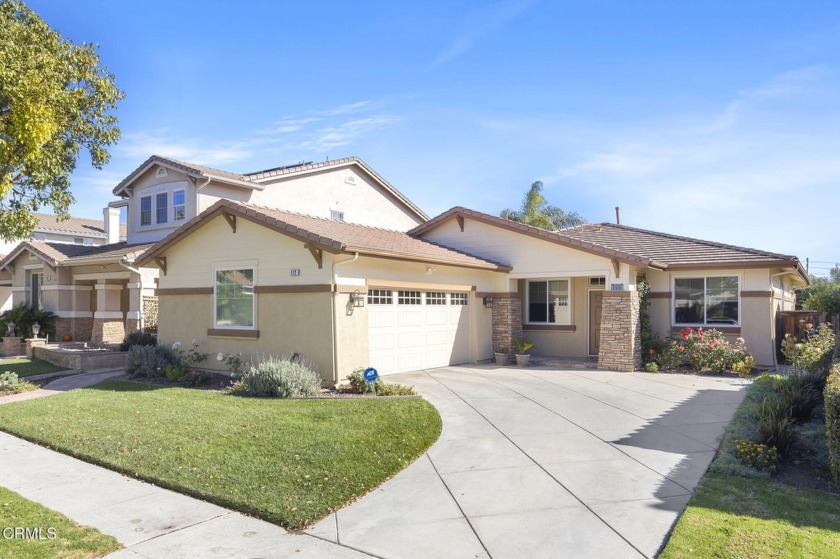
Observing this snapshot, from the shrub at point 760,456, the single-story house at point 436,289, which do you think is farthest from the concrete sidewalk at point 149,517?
the single-story house at point 436,289

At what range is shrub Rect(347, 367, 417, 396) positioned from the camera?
436 inches

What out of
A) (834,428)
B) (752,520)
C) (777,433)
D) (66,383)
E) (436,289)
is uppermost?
(436,289)

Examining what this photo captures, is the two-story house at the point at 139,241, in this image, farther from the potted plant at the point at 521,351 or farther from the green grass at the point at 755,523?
the green grass at the point at 755,523

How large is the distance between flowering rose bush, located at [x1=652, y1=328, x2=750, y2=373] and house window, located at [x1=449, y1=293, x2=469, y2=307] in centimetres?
555

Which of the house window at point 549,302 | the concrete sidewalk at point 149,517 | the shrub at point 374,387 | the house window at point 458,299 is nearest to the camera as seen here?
the concrete sidewalk at point 149,517

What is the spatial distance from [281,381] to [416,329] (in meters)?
4.58

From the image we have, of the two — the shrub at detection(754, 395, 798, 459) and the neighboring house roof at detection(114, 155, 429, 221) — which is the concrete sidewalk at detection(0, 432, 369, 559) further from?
the neighboring house roof at detection(114, 155, 429, 221)

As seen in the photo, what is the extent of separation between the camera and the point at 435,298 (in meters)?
15.3

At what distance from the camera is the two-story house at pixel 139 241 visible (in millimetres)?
19922

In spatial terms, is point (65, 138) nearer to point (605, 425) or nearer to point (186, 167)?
point (186, 167)

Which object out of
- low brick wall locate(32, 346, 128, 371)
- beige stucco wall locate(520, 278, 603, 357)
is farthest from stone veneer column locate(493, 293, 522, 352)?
low brick wall locate(32, 346, 128, 371)

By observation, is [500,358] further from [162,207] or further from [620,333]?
[162,207]

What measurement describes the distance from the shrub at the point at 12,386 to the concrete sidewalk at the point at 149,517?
20.4ft

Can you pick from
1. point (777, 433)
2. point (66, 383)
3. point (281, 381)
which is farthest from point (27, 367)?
point (777, 433)
